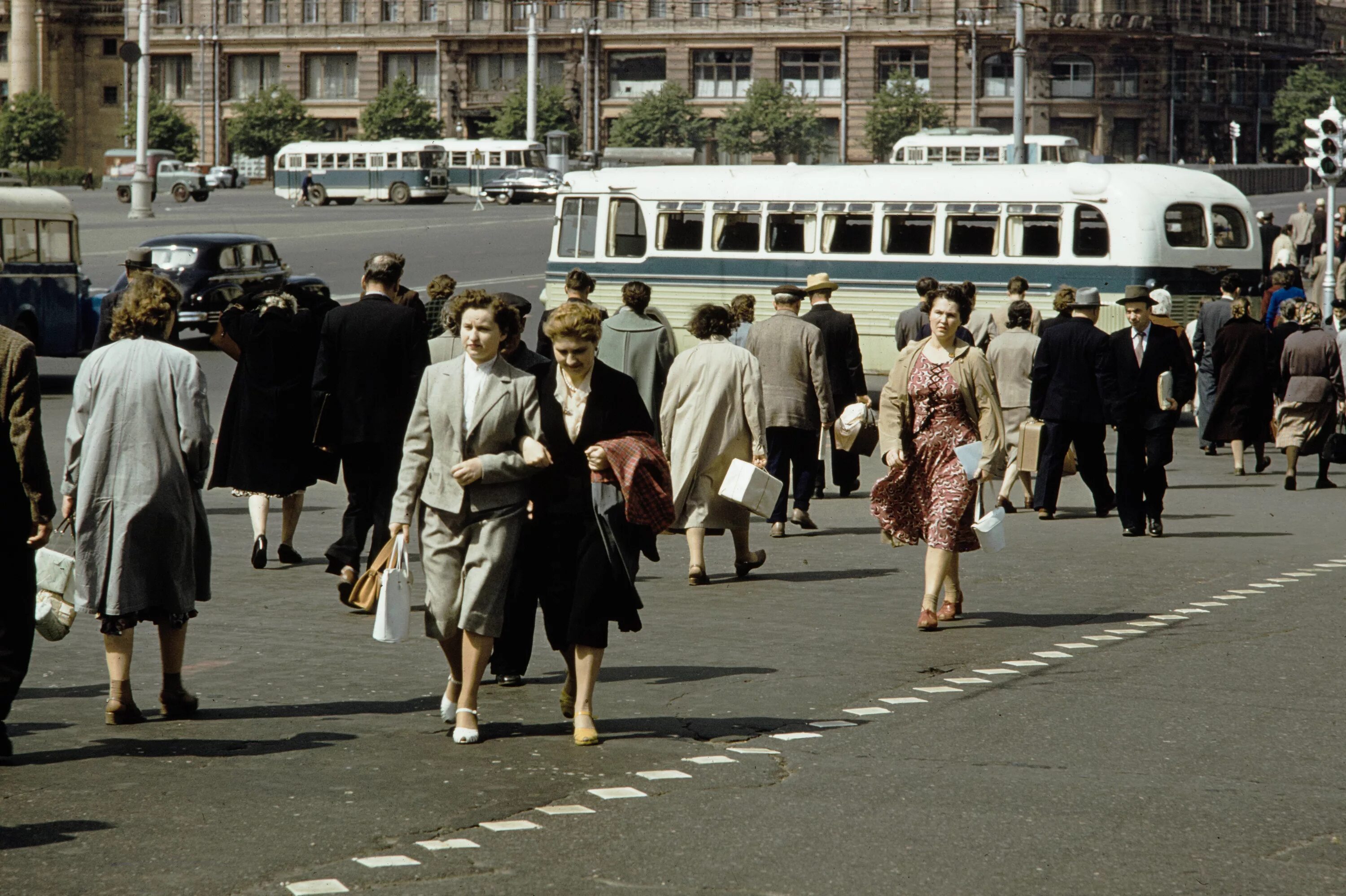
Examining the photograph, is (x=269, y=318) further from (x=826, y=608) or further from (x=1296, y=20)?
(x=1296, y=20)

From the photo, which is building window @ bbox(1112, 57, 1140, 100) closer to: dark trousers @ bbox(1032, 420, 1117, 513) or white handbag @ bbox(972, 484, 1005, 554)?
dark trousers @ bbox(1032, 420, 1117, 513)

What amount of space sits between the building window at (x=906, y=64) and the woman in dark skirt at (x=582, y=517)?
270 feet

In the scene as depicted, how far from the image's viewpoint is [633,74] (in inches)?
3684

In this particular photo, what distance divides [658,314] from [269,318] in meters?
2.82

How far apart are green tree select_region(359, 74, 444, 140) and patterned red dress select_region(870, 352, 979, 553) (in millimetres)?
83909

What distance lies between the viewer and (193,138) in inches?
3888

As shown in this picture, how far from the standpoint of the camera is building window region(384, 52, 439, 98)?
97188 mm

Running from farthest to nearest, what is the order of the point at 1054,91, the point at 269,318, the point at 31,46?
the point at 31,46
the point at 1054,91
the point at 269,318

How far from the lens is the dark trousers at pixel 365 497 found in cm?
988

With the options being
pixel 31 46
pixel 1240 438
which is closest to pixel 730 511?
pixel 1240 438

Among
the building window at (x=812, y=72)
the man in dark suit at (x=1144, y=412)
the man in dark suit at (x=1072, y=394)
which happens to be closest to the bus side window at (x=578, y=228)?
the man in dark suit at (x=1072, y=394)

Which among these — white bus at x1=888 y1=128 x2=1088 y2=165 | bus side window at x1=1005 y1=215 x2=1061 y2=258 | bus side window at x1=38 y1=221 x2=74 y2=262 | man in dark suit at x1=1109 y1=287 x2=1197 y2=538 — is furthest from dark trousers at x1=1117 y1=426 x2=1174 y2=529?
white bus at x1=888 y1=128 x2=1088 y2=165

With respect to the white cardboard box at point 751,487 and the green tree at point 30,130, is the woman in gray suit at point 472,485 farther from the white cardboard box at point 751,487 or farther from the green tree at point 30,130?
the green tree at point 30,130

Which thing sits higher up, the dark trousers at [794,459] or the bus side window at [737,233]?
the bus side window at [737,233]
